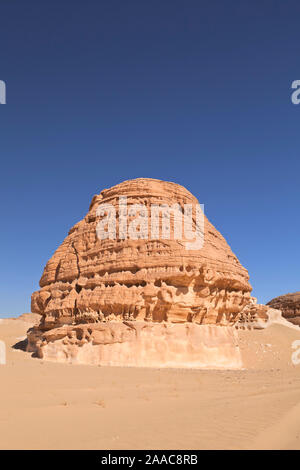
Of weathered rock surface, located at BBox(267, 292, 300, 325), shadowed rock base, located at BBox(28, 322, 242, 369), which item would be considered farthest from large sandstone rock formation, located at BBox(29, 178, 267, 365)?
weathered rock surface, located at BBox(267, 292, 300, 325)

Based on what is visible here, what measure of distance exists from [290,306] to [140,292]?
125 feet

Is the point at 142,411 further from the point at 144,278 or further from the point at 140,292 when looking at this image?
the point at 144,278

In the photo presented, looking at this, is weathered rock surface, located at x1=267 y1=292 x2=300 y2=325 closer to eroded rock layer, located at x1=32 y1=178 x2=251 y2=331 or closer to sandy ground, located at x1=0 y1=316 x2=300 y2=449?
eroded rock layer, located at x1=32 y1=178 x2=251 y2=331

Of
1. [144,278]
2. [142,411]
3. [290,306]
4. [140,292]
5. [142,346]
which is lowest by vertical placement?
[142,411]

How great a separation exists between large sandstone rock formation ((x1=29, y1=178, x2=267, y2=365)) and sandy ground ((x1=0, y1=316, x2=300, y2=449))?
3648 millimetres

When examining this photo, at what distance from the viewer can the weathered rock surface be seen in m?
43.7

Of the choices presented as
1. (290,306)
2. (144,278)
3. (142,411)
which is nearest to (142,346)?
(144,278)

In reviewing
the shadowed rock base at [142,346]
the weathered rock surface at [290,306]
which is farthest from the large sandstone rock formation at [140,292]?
the weathered rock surface at [290,306]

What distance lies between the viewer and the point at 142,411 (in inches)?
215

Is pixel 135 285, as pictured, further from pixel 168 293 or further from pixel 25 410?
pixel 25 410

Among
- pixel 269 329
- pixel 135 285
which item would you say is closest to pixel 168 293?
pixel 135 285

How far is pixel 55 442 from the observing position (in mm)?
3869

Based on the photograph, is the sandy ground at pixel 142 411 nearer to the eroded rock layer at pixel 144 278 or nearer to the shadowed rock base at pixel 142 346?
the shadowed rock base at pixel 142 346

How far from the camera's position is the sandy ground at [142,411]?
4.05 meters
